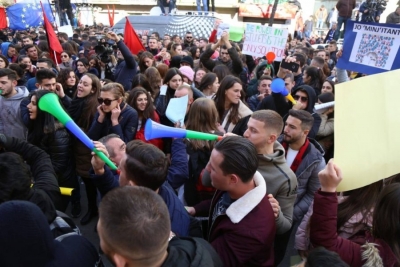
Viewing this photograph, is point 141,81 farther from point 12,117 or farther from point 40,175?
→ point 40,175

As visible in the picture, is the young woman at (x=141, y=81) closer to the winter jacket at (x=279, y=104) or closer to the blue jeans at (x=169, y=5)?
the winter jacket at (x=279, y=104)

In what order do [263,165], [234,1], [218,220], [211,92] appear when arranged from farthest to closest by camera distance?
[234,1] → [211,92] → [263,165] → [218,220]

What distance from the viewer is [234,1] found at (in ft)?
85.0

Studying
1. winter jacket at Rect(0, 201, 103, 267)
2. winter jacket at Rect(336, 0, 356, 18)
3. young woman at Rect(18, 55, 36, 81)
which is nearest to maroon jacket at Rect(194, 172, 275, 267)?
winter jacket at Rect(0, 201, 103, 267)

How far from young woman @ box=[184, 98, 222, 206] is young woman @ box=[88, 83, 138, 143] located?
0.72 meters

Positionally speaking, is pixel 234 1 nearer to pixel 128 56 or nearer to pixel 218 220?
pixel 128 56

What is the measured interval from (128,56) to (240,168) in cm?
391

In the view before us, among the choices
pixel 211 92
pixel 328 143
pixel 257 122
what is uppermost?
pixel 257 122

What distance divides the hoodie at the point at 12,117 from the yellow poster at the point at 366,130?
10.7ft

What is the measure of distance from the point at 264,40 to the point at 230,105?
2.63m

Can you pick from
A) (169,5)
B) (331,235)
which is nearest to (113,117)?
(331,235)

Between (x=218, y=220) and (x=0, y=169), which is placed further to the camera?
(x=218, y=220)

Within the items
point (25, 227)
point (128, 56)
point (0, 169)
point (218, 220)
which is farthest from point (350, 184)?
point (128, 56)

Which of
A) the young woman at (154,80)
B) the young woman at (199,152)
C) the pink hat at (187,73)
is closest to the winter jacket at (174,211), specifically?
the young woman at (199,152)
